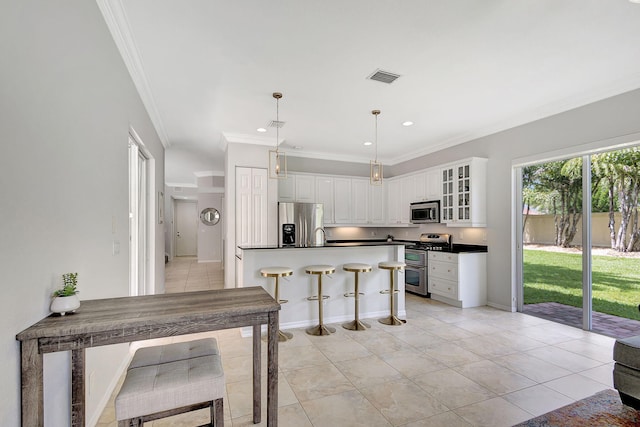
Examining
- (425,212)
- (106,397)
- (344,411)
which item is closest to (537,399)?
(344,411)

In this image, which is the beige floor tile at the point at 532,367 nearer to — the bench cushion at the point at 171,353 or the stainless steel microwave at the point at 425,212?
the bench cushion at the point at 171,353

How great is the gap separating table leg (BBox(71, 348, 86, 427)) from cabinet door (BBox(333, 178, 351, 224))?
5.14 metres

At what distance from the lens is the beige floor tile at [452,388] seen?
7.49ft

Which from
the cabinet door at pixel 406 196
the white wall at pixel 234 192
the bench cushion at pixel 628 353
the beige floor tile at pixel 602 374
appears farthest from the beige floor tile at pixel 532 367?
the white wall at pixel 234 192

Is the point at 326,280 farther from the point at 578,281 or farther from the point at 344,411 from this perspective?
the point at 578,281

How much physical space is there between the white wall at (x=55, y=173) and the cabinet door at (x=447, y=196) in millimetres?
4656

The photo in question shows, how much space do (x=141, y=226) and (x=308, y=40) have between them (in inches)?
115

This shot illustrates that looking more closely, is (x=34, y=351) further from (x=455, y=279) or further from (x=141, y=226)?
(x=455, y=279)

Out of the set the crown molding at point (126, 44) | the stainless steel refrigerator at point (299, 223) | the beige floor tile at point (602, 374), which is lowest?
the beige floor tile at point (602, 374)

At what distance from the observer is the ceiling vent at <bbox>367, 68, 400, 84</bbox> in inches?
120

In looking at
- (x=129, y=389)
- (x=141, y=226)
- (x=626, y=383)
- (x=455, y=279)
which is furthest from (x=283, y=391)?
(x=455, y=279)

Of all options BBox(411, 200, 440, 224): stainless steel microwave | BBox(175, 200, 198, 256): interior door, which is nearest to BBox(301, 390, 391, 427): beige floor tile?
BBox(411, 200, 440, 224): stainless steel microwave

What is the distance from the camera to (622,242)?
11.4 feet

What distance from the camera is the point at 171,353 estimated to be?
1.74 m
